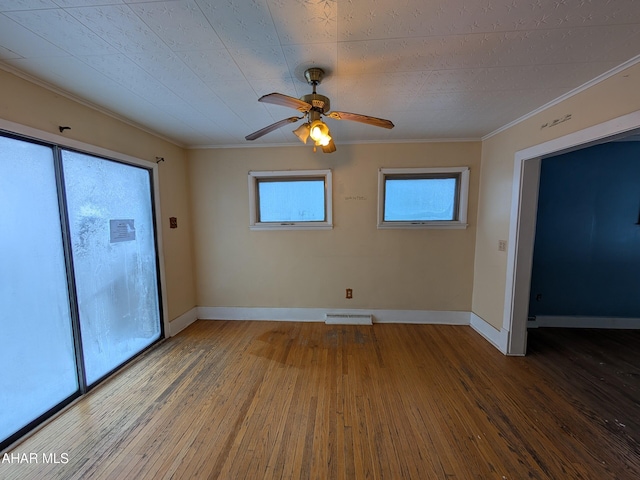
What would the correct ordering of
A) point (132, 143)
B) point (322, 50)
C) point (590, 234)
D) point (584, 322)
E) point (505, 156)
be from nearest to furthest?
point (322, 50) → point (132, 143) → point (505, 156) → point (590, 234) → point (584, 322)

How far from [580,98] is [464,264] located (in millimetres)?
1971

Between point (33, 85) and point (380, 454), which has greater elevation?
point (33, 85)

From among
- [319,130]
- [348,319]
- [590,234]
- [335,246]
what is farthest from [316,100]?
[590,234]

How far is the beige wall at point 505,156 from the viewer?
1.57 metres

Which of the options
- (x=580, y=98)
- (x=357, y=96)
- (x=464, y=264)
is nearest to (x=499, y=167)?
(x=580, y=98)

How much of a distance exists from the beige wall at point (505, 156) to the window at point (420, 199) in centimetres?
30

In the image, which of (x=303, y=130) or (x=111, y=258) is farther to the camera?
(x=111, y=258)

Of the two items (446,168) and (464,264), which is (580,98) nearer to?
(446,168)

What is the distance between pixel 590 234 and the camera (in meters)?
2.95

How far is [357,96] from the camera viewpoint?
1.91 metres

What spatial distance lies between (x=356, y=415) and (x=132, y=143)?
10.7ft

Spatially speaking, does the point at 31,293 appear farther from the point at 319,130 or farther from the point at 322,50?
the point at 322,50

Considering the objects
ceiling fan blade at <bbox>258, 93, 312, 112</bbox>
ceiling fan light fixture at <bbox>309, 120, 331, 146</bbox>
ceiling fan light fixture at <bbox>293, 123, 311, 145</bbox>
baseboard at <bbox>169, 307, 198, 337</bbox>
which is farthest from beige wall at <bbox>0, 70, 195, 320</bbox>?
ceiling fan light fixture at <bbox>309, 120, 331, 146</bbox>

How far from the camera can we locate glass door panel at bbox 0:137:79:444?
151 centimetres
